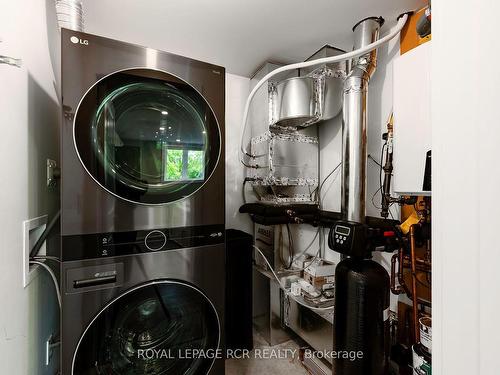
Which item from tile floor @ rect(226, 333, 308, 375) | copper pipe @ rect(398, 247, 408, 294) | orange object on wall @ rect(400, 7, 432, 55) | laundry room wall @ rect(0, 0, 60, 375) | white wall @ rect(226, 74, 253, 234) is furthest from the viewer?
white wall @ rect(226, 74, 253, 234)

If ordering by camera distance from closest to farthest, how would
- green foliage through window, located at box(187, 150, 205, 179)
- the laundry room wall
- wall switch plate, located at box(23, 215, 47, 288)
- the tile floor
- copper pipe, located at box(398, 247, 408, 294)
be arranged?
the laundry room wall, wall switch plate, located at box(23, 215, 47, 288), green foliage through window, located at box(187, 150, 205, 179), copper pipe, located at box(398, 247, 408, 294), the tile floor

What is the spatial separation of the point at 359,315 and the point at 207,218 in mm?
857

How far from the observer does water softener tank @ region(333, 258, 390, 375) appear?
102 cm

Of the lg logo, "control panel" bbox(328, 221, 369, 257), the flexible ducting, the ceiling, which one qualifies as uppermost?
the ceiling

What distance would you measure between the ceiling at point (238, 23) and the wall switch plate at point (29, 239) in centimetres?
126

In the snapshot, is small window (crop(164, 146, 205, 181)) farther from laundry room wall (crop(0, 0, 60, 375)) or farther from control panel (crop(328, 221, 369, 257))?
control panel (crop(328, 221, 369, 257))

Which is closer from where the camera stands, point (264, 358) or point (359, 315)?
point (359, 315)

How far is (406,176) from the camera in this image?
107cm

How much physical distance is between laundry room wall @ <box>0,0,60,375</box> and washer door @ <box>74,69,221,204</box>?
18 centimetres

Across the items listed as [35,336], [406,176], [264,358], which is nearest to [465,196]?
[406,176]

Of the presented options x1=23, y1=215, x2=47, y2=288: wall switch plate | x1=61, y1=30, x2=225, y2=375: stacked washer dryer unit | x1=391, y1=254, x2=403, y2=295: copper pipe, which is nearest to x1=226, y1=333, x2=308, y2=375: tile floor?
x1=61, y1=30, x2=225, y2=375: stacked washer dryer unit

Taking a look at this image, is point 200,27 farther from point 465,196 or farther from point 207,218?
point 465,196

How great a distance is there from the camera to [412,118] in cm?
105

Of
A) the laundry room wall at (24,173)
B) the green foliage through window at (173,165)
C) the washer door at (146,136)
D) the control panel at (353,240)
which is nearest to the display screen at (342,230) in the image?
the control panel at (353,240)
